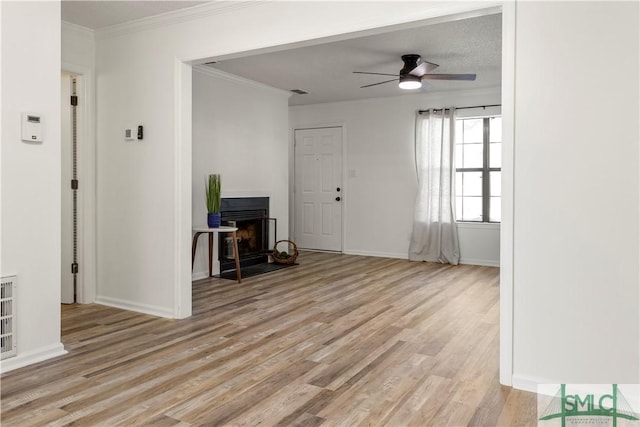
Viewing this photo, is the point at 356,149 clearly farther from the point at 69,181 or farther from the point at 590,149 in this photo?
the point at 590,149

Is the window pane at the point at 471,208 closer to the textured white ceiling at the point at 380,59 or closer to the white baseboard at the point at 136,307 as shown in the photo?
the textured white ceiling at the point at 380,59

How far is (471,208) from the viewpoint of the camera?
23.0 feet

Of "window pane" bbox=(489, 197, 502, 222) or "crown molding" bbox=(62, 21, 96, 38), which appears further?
"window pane" bbox=(489, 197, 502, 222)

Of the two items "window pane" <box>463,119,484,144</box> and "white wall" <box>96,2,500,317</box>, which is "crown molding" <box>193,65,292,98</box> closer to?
"white wall" <box>96,2,500,317</box>

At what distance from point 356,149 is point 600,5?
537 cm

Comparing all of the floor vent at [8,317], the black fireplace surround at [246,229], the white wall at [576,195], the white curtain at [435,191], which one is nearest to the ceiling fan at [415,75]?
the white curtain at [435,191]

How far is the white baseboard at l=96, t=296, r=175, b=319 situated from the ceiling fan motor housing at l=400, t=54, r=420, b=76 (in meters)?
3.27

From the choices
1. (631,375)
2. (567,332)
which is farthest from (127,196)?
(631,375)

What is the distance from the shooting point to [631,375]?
2.39 meters

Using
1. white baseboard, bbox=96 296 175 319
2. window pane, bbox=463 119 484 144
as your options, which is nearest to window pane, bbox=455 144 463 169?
window pane, bbox=463 119 484 144

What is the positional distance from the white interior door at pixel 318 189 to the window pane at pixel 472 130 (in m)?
1.95

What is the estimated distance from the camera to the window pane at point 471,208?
6.95 metres

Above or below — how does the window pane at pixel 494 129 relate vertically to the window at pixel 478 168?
above

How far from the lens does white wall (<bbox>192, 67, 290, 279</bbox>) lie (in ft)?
18.8
